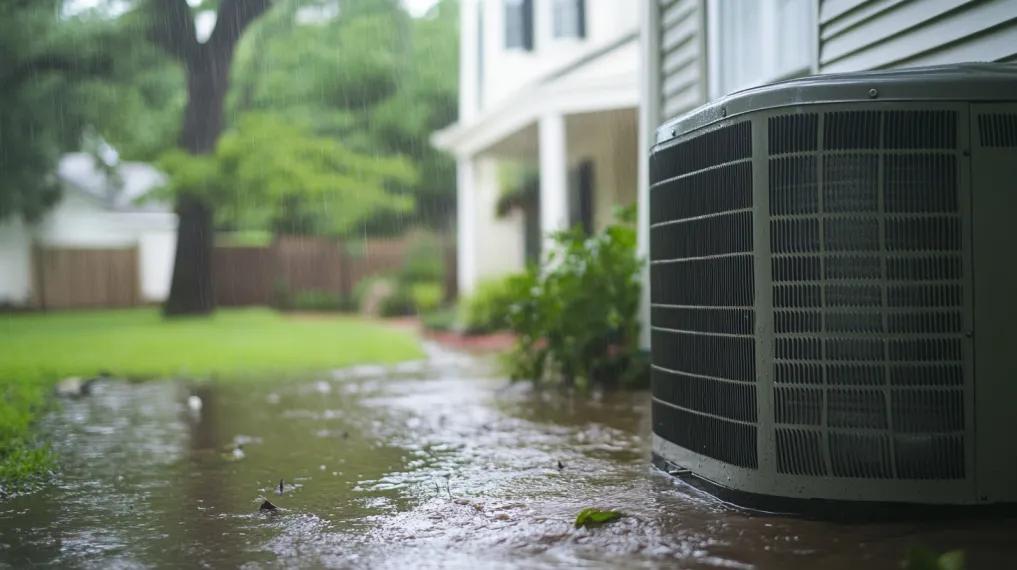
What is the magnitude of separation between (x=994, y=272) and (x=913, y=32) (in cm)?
170

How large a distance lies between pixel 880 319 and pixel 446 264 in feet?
64.4

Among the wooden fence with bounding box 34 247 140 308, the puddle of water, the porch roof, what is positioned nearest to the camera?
the puddle of water

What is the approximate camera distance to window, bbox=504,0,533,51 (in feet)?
45.6

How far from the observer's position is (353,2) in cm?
2664

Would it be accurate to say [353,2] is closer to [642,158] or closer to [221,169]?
[221,169]

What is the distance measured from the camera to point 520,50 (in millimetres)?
14219

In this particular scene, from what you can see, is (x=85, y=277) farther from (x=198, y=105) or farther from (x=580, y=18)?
(x=580, y=18)

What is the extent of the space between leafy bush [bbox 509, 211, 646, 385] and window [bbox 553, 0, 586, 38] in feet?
23.9

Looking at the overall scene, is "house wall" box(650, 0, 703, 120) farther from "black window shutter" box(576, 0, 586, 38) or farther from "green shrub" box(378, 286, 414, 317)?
"green shrub" box(378, 286, 414, 317)

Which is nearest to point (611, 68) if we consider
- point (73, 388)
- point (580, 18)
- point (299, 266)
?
point (580, 18)

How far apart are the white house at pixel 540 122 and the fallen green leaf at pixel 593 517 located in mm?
7190

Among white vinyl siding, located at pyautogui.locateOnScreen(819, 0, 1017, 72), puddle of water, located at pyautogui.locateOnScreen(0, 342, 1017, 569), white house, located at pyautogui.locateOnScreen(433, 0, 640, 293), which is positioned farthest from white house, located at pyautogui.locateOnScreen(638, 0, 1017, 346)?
white house, located at pyautogui.locateOnScreen(433, 0, 640, 293)

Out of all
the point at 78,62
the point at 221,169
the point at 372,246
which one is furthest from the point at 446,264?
the point at 78,62

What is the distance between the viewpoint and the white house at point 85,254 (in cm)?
2512
